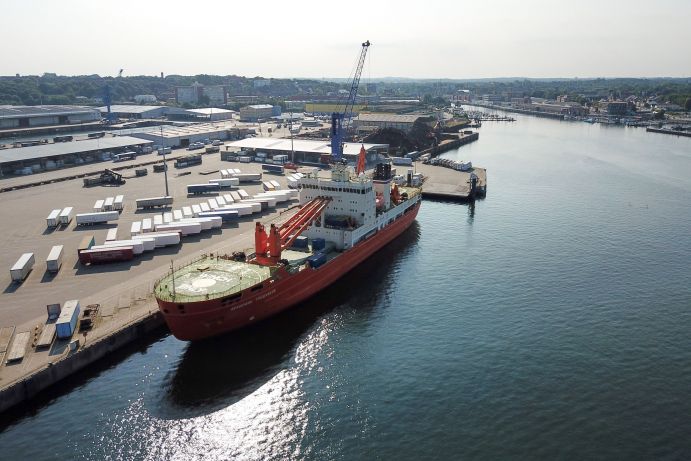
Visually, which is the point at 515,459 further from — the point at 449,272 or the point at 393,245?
the point at 393,245

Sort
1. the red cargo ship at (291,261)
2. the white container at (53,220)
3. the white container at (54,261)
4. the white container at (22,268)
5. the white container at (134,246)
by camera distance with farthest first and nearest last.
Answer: the white container at (53,220), the white container at (134,246), the white container at (54,261), the white container at (22,268), the red cargo ship at (291,261)

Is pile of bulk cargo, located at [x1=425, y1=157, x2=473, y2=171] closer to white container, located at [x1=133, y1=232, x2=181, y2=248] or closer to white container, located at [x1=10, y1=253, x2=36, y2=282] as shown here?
white container, located at [x1=133, y1=232, x2=181, y2=248]

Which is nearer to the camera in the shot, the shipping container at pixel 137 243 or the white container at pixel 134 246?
the white container at pixel 134 246

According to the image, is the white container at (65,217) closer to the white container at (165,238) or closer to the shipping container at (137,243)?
the shipping container at (137,243)

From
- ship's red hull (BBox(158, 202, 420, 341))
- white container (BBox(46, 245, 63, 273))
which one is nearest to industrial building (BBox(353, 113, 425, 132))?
ship's red hull (BBox(158, 202, 420, 341))

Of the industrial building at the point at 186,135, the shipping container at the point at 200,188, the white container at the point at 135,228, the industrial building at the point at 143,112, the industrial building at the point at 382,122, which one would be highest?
the industrial building at the point at 143,112

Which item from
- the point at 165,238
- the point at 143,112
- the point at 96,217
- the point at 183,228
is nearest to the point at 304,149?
the point at 96,217

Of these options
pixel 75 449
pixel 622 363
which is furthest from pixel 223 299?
pixel 622 363

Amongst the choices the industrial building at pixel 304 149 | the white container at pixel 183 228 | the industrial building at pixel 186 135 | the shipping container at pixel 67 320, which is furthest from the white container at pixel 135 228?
the industrial building at pixel 186 135
